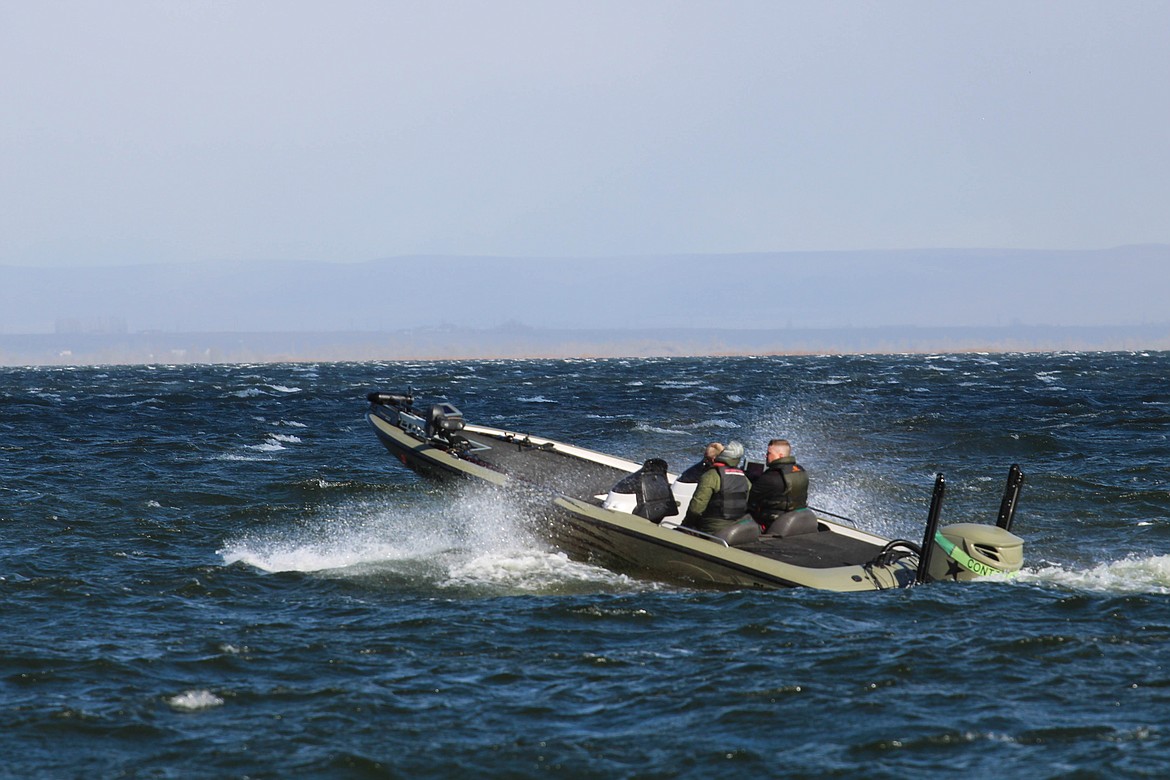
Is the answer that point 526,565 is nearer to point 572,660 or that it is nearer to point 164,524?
point 572,660

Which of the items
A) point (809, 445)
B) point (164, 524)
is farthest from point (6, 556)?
point (809, 445)

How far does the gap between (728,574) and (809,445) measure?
60.9 feet

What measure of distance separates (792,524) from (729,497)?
107cm

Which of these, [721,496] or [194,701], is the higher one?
[721,496]

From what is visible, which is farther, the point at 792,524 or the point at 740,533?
the point at 792,524

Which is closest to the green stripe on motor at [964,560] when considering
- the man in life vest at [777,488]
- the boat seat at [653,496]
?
the man in life vest at [777,488]

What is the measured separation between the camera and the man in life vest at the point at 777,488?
14.4 metres

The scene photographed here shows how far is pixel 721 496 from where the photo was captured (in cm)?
1377

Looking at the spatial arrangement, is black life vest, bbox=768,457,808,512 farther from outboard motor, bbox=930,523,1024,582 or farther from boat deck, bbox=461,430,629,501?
boat deck, bbox=461,430,629,501

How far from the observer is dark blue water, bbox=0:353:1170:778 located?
8.53 m

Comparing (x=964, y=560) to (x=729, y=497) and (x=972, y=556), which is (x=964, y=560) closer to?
(x=972, y=556)

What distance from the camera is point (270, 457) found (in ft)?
90.1

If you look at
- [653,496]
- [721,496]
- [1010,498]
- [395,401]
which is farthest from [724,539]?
[395,401]

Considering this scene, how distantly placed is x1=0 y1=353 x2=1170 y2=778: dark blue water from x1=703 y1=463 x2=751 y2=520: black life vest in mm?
1040
